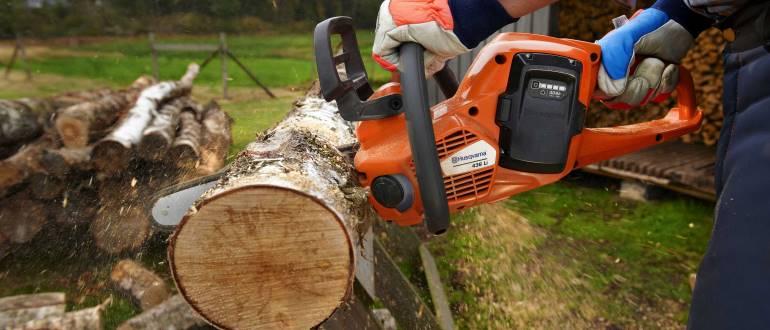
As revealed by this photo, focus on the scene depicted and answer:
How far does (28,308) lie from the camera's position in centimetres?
279

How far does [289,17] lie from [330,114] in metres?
13.7

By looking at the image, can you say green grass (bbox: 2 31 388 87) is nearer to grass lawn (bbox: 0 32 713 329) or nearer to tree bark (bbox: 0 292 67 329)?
grass lawn (bbox: 0 32 713 329)

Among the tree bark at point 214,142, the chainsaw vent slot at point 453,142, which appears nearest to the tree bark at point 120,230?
the tree bark at point 214,142

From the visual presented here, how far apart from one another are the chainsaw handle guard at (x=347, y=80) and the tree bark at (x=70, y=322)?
1593 mm

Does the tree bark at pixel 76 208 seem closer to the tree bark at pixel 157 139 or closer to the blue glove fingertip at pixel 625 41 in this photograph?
the tree bark at pixel 157 139

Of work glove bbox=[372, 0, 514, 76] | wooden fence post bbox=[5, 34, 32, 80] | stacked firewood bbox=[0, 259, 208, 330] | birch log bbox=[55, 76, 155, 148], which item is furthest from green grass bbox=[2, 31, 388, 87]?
work glove bbox=[372, 0, 514, 76]

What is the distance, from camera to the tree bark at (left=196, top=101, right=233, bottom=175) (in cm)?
438

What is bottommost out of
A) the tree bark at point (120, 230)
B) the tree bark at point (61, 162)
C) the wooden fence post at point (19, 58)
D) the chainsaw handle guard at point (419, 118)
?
the wooden fence post at point (19, 58)

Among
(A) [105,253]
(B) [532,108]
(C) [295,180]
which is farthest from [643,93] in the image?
(A) [105,253]

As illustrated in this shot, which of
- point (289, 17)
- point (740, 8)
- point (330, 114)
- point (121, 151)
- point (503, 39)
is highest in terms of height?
point (740, 8)

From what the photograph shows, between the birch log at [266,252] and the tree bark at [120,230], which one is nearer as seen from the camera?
the birch log at [266,252]

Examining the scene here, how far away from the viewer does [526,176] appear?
2.04 meters

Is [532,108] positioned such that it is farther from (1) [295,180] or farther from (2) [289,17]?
(2) [289,17]

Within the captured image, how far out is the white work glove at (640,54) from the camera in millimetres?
1995
